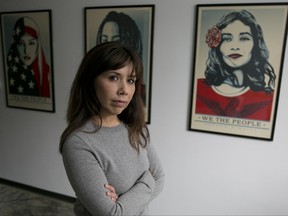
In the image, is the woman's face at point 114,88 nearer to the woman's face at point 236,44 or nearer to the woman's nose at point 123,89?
the woman's nose at point 123,89

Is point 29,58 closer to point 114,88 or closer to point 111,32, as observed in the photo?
point 111,32

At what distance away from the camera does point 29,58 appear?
97.3 inches

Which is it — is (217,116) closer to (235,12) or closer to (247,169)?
(247,169)

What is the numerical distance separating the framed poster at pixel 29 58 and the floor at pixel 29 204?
104 cm

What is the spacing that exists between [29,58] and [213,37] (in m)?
1.86

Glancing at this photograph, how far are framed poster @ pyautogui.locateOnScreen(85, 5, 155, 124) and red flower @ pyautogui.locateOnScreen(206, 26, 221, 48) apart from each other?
0.46 metres

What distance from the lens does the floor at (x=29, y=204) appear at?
2461mm

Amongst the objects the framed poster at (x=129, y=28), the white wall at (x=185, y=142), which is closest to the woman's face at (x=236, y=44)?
the white wall at (x=185, y=142)

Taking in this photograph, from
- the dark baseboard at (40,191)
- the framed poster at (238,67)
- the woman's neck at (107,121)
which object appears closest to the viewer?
the woman's neck at (107,121)

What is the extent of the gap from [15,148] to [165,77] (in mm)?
2053

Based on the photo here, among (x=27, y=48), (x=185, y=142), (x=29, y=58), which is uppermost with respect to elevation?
(x=27, y=48)

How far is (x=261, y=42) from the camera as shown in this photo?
1.68m

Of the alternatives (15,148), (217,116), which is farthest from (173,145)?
(15,148)

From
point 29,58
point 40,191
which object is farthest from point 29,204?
point 29,58
